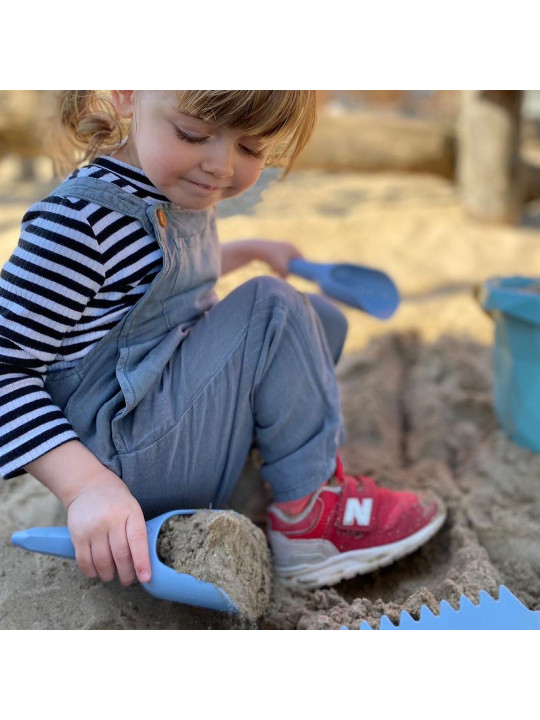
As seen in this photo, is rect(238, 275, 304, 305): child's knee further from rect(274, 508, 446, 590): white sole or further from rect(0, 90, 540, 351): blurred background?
A: rect(0, 90, 540, 351): blurred background

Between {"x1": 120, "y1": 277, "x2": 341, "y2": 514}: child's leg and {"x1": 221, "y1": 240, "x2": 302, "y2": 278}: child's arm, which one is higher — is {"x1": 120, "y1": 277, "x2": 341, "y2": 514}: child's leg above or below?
below

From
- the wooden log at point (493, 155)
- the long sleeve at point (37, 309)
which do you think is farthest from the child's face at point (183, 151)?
the wooden log at point (493, 155)

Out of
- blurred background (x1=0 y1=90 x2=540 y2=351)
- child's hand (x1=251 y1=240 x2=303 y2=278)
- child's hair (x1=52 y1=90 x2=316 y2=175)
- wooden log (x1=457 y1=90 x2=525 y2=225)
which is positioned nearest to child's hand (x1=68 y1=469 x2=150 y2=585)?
child's hair (x1=52 y1=90 x2=316 y2=175)

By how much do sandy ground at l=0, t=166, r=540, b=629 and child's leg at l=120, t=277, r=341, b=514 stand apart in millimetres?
142

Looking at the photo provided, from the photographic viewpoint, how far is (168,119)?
2.85 feet

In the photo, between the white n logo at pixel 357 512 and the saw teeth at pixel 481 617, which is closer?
the saw teeth at pixel 481 617

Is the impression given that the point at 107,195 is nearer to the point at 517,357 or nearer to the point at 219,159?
the point at 219,159

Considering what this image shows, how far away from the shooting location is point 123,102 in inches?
36.5

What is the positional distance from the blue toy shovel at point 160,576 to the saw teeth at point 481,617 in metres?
0.19

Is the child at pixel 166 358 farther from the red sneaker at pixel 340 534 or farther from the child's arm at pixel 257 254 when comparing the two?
the child's arm at pixel 257 254

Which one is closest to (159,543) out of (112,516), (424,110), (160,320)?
(112,516)

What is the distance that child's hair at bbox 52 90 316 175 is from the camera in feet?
2.76

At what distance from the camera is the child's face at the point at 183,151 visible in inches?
34.1

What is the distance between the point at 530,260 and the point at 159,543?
181cm
